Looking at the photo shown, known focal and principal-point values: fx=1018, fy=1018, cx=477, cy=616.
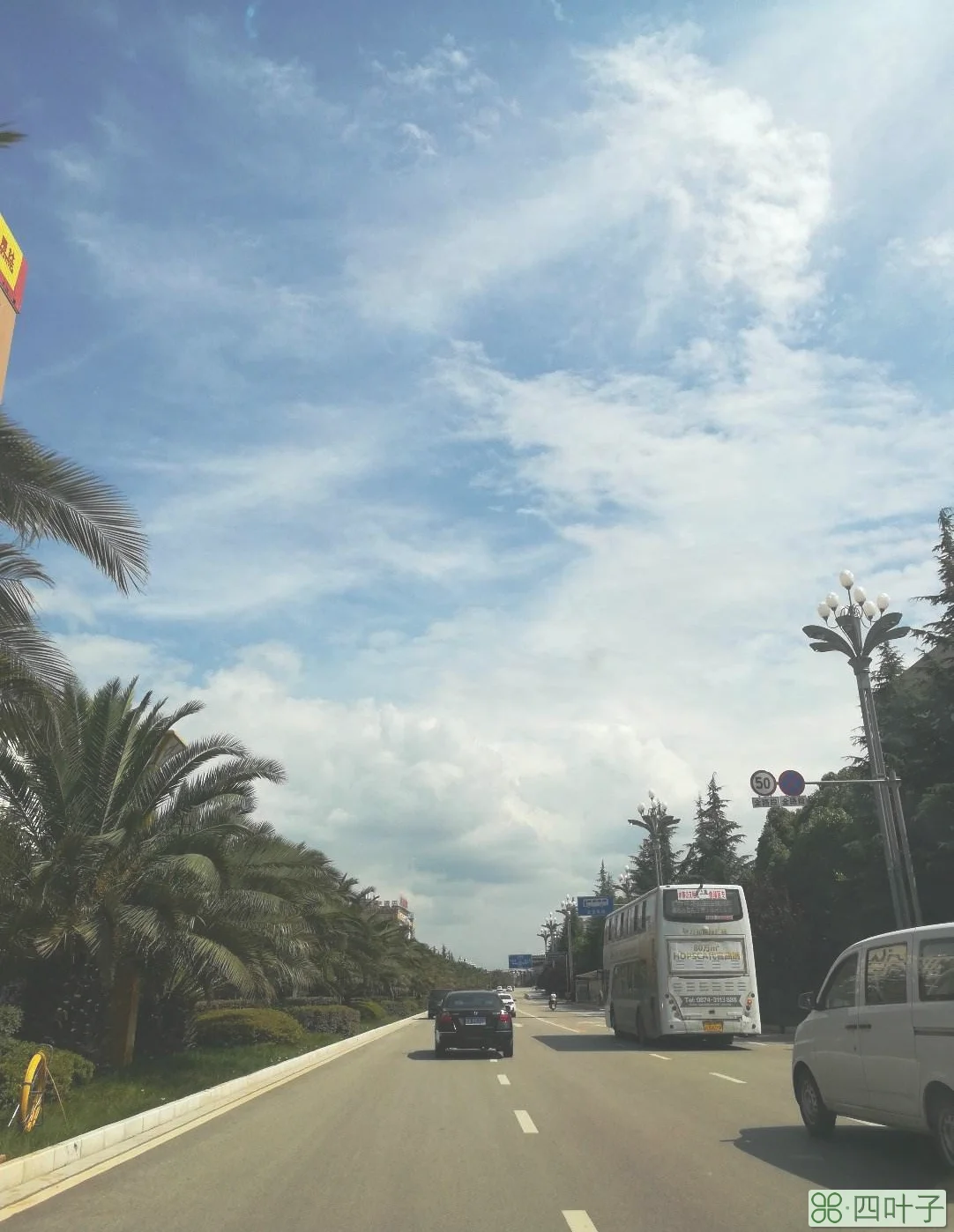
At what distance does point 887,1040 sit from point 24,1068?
10.3m

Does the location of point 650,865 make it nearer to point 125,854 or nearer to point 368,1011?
point 368,1011

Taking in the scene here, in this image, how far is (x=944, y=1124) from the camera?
24.5ft

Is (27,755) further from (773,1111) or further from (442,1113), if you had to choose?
(773,1111)

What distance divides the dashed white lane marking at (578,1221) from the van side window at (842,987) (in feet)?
11.5

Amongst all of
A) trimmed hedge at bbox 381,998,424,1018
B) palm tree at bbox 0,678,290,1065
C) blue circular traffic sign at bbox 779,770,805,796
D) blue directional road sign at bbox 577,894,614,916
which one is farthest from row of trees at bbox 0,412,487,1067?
blue directional road sign at bbox 577,894,614,916

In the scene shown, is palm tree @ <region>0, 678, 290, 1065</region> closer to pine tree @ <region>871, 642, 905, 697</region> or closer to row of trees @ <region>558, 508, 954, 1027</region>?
row of trees @ <region>558, 508, 954, 1027</region>

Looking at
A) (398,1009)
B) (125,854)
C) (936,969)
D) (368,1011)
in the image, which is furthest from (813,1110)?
(398,1009)

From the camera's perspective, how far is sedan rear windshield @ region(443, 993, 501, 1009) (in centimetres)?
2348

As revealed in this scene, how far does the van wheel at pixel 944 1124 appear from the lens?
737 centimetres

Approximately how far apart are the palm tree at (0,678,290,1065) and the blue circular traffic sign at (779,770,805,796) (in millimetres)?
12212

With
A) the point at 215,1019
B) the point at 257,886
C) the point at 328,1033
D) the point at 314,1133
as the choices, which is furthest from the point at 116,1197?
the point at 328,1033

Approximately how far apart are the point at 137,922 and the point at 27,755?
10.5 ft

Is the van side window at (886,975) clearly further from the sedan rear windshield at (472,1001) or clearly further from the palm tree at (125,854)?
the sedan rear windshield at (472,1001)

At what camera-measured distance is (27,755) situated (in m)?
16.2
